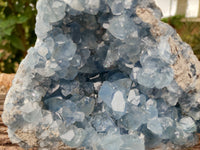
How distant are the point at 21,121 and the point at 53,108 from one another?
8cm

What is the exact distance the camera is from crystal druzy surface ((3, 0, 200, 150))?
55cm

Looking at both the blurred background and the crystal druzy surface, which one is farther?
the blurred background

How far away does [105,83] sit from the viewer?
58 centimetres

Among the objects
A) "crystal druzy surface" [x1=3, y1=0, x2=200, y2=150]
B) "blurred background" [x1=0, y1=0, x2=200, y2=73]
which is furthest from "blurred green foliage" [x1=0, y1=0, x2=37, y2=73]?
"crystal druzy surface" [x1=3, y1=0, x2=200, y2=150]

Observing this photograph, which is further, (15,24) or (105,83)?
(15,24)

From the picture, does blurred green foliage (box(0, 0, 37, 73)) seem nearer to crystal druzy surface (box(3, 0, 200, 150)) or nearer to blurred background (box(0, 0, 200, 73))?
blurred background (box(0, 0, 200, 73))

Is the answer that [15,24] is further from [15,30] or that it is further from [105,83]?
[105,83]

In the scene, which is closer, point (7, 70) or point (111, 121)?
point (111, 121)

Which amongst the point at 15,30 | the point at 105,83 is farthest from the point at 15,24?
the point at 105,83

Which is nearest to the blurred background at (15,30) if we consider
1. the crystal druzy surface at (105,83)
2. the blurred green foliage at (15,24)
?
the blurred green foliage at (15,24)

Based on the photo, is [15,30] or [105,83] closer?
[105,83]

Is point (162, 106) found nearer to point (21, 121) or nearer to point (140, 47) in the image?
point (140, 47)

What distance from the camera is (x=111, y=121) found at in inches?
23.3

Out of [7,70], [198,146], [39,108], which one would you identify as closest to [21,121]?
[39,108]
